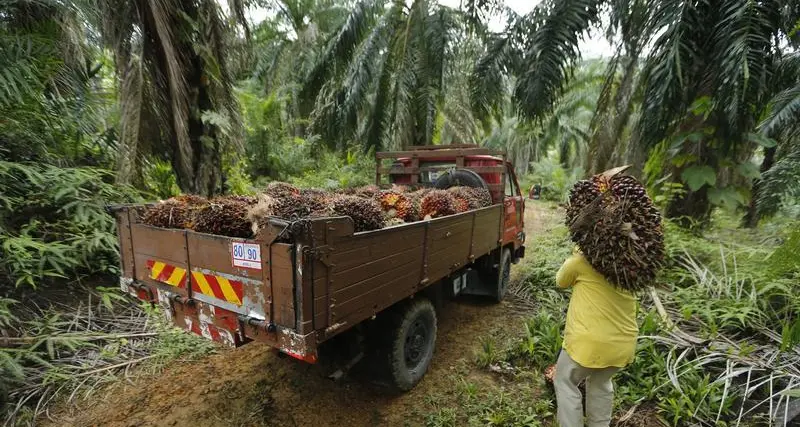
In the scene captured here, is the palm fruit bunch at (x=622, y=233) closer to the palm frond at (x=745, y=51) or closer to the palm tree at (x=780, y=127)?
the palm frond at (x=745, y=51)

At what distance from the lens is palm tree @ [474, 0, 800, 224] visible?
3439 millimetres

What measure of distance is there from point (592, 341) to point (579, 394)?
40cm

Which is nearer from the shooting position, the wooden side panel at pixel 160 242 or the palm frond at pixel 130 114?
the wooden side panel at pixel 160 242

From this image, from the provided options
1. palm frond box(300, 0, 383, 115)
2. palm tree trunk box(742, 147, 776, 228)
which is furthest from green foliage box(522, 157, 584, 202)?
palm frond box(300, 0, 383, 115)

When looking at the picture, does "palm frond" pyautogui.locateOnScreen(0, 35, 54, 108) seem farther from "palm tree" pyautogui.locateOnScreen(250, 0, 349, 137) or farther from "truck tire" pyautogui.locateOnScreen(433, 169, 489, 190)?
"palm tree" pyautogui.locateOnScreen(250, 0, 349, 137)

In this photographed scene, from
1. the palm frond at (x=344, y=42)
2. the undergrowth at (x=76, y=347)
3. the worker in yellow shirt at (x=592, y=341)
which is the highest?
the palm frond at (x=344, y=42)

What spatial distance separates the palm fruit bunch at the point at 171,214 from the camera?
2.38m

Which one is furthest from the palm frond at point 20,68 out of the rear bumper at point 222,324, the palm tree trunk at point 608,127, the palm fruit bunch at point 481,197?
the palm tree trunk at point 608,127

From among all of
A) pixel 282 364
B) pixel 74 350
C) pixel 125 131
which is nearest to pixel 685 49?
pixel 282 364

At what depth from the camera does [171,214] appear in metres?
2.41

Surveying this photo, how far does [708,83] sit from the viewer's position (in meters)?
3.89

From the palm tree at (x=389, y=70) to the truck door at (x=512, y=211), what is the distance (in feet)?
11.9

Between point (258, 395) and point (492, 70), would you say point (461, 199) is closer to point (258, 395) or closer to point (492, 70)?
point (258, 395)

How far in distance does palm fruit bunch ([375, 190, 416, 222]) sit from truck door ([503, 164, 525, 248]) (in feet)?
6.07
